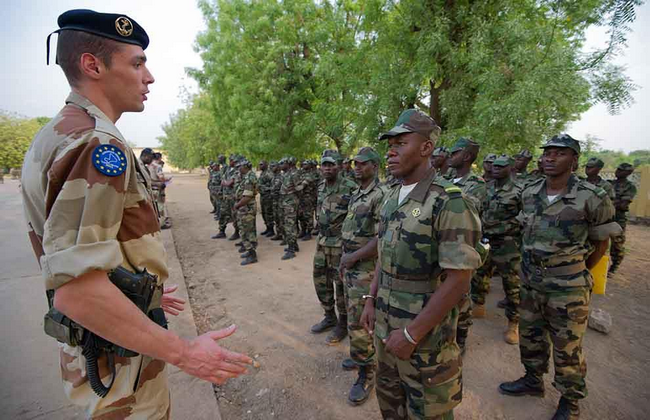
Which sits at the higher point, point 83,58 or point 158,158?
point 83,58

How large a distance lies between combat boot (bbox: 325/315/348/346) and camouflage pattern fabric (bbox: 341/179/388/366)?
829 mm

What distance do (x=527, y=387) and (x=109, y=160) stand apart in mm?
3898

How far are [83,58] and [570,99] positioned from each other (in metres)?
7.38

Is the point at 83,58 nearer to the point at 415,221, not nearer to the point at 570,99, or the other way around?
the point at 415,221

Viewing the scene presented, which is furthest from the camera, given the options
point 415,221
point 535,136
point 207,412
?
point 535,136

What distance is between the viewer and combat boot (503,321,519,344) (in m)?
4.03

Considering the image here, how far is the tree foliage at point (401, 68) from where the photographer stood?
5750 mm

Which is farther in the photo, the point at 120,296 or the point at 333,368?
the point at 333,368

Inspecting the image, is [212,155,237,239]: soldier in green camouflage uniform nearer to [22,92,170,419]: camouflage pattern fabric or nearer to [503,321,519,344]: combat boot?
[503,321,519,344]: combat boot

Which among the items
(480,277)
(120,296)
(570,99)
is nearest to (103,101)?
(120,296)

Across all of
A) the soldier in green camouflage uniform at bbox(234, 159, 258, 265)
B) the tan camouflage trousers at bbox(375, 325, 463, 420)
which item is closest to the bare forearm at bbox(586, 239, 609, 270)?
the tan camouflage trousers at bbox(375, 325, 463, 420)

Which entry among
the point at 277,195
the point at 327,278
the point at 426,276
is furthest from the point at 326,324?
the point at 277,195

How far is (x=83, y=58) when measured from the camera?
4.09ft

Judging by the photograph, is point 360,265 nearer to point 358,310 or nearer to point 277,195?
point 358,310
